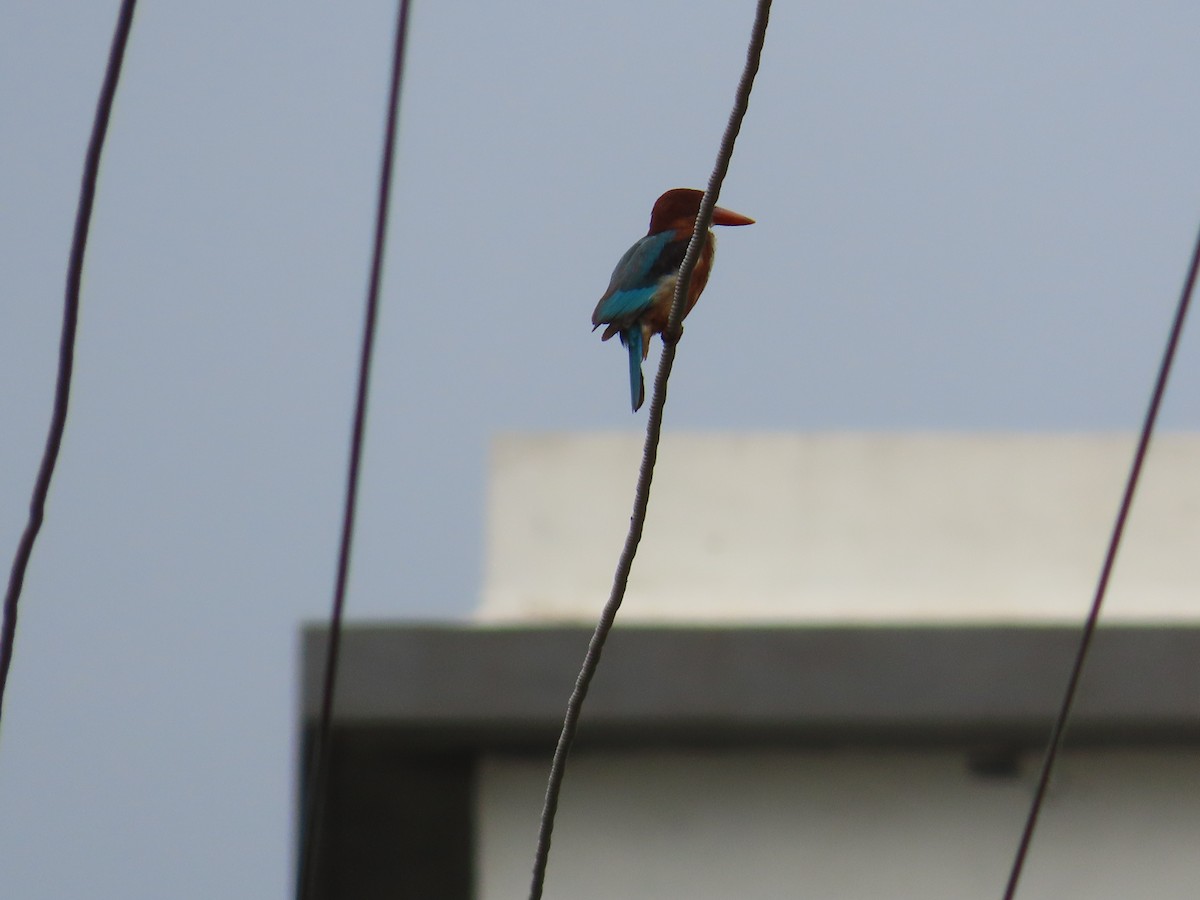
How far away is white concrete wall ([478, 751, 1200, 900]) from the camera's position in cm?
722

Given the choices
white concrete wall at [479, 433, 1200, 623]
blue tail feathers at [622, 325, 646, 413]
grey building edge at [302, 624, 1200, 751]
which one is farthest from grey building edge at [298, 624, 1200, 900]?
blue tail feathers at [622, 325, 646, 413]

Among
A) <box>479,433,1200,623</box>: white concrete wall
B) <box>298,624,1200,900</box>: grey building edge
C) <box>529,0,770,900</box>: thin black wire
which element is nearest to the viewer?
<box>529,0,770,900</box>: thin black wire

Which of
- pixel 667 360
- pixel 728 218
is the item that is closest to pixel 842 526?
pixel 728 218

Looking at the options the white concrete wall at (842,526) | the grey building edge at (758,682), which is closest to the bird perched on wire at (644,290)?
the grey building edge at (758,682)

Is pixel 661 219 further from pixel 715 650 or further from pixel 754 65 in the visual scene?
pixel 715 650

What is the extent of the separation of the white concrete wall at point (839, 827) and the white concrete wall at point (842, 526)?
59cm

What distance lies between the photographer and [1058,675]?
23.1ft

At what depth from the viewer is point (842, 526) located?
25.3ft

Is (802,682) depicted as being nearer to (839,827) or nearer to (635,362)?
(839,827)

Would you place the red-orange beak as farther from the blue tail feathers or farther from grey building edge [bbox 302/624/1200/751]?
grey building edge [bbox 302/624/1200/751]

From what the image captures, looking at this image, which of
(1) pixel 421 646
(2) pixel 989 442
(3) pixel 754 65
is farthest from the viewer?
(2) pixel 989 442

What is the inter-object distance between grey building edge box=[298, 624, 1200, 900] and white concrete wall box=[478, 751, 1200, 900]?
255 millimetres

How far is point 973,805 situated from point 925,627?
795 mm

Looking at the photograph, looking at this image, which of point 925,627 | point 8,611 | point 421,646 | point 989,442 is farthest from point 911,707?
point 8,611
